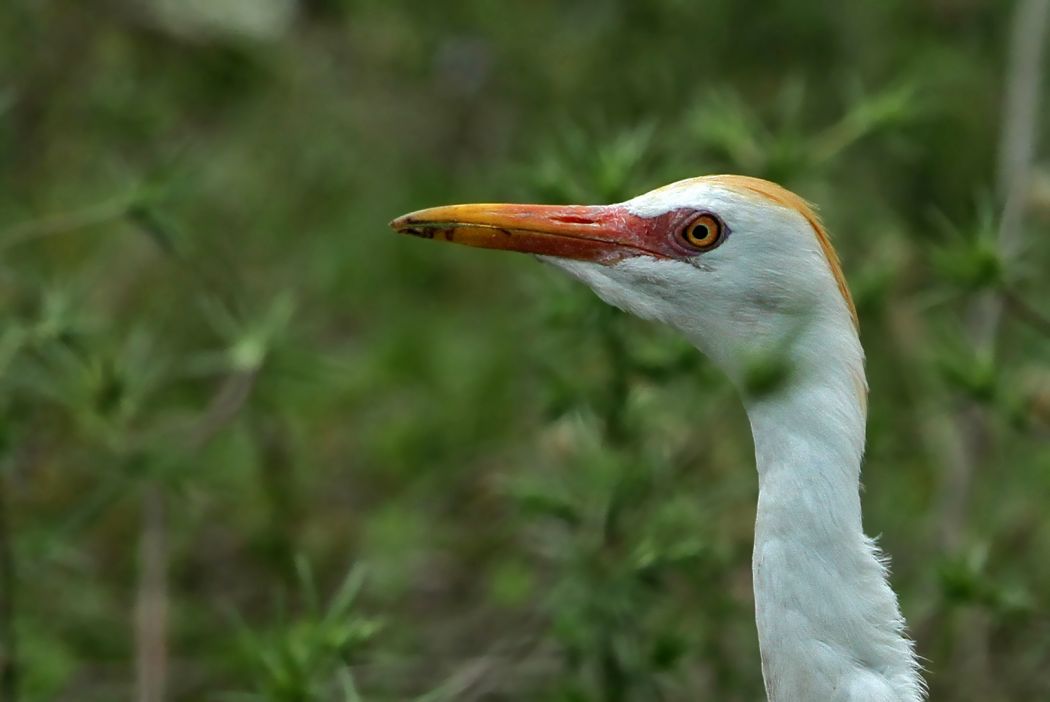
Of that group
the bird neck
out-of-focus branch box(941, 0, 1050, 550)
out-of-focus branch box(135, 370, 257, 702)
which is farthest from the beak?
out-of-focus branch box(941, 0, 1050, 550)

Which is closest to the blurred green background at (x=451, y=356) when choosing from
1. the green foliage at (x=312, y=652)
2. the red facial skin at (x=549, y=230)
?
the green foliage at (x=312, y=652)

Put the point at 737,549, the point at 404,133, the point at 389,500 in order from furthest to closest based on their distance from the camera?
1. the point at 404,133
2. the point at 389,500
3. the point at 737,549

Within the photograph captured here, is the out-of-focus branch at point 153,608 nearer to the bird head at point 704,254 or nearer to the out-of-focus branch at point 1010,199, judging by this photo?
the bird head at point 704,254

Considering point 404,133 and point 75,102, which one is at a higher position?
point 404,133

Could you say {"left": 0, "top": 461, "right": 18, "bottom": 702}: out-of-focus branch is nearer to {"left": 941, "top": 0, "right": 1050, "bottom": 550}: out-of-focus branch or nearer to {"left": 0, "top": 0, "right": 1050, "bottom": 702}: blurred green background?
{"left": 0, "top": 0, "right": 1050, "bottom": 702}: blurred green background

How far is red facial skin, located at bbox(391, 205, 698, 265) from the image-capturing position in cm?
288

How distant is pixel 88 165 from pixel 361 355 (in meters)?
1.43

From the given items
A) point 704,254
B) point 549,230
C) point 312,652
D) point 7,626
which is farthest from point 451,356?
point 704,254

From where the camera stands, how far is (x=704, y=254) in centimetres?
282

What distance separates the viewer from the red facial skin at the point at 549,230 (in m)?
2.88

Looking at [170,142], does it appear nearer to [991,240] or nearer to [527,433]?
[527,433]

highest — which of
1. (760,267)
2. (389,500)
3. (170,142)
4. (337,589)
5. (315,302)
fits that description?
(170,142)

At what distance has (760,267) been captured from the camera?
2.78 metres

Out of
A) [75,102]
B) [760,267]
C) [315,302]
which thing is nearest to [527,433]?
[315,302]
